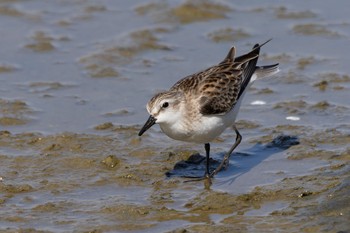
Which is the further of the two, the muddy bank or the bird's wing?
the bird's wing

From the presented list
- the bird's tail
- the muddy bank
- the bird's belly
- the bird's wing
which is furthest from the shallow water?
the bird's wing

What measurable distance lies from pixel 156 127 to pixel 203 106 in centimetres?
168

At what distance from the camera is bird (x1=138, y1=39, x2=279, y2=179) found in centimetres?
1009

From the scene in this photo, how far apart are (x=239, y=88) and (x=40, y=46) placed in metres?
4.32

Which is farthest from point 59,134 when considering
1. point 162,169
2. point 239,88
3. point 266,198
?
point 266,198

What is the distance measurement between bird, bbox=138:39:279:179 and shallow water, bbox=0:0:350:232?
20.4 inches

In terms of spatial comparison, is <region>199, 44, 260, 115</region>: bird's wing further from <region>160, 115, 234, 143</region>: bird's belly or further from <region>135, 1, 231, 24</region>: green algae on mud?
<region>135, 1, 231, 24</region>: green algae on mud

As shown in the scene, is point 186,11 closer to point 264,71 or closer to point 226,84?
point 264,71

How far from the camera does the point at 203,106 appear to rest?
1028cm

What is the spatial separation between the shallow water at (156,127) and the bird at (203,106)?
518 mm

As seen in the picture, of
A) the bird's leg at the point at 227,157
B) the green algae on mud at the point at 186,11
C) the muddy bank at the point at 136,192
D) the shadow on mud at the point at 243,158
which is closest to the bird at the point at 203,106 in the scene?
the bird's leg at the point at 227,157

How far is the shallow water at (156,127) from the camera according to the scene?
30.9 feet

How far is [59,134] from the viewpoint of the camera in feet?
37.7

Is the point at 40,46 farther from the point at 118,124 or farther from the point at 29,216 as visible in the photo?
the point at 29,216
